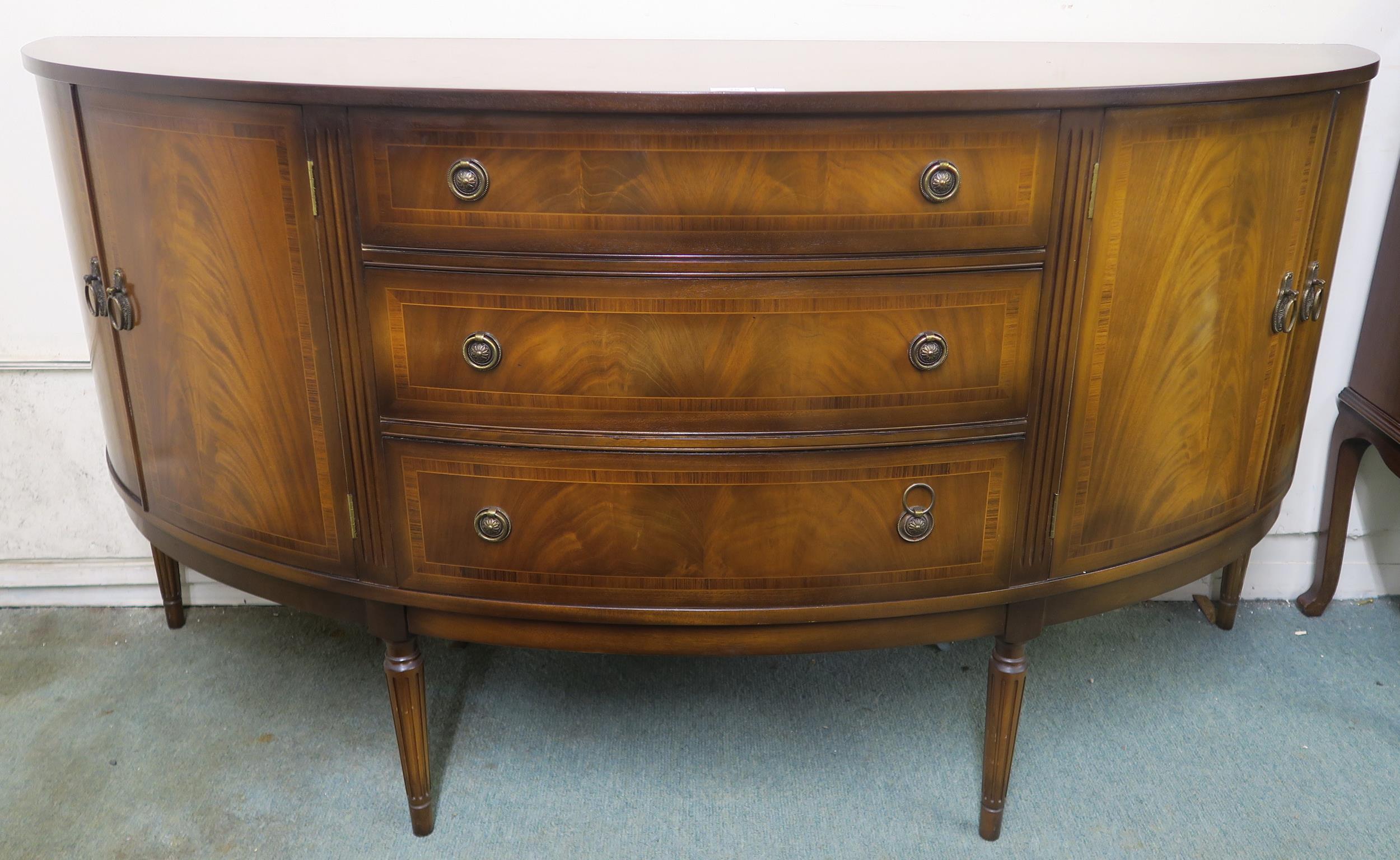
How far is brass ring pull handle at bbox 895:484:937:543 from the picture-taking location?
1.34 metres

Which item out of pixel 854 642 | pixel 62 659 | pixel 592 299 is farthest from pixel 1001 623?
pixel 62 659

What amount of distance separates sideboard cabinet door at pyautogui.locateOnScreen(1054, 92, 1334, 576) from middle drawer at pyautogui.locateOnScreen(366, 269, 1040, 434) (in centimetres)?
11

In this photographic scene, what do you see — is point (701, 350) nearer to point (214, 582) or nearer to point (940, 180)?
point (940, 180)

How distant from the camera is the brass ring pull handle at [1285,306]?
143 centimetres

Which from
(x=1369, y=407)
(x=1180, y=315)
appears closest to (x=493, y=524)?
(x=1180, y=315)

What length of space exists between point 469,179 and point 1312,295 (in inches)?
41.9

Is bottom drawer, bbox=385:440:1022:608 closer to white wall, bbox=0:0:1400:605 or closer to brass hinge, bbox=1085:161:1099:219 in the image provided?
brass hinge, bbox=1085:161:1099:219

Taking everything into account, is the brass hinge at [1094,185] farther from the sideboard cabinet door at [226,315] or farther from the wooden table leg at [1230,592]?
the wooden table leg at [1230,592]

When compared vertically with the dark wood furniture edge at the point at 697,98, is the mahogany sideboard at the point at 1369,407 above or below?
below

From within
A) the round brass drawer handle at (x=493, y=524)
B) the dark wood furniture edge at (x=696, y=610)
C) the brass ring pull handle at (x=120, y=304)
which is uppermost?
the brass ring pull handle at (x=120, y=304)

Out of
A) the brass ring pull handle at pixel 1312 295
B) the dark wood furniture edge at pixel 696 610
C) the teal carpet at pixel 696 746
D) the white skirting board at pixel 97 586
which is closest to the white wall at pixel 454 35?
the white skirting board at pixel 97 586

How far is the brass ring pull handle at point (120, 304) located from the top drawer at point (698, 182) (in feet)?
1.27

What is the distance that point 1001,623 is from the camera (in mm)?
1459

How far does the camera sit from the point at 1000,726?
5.04ft
